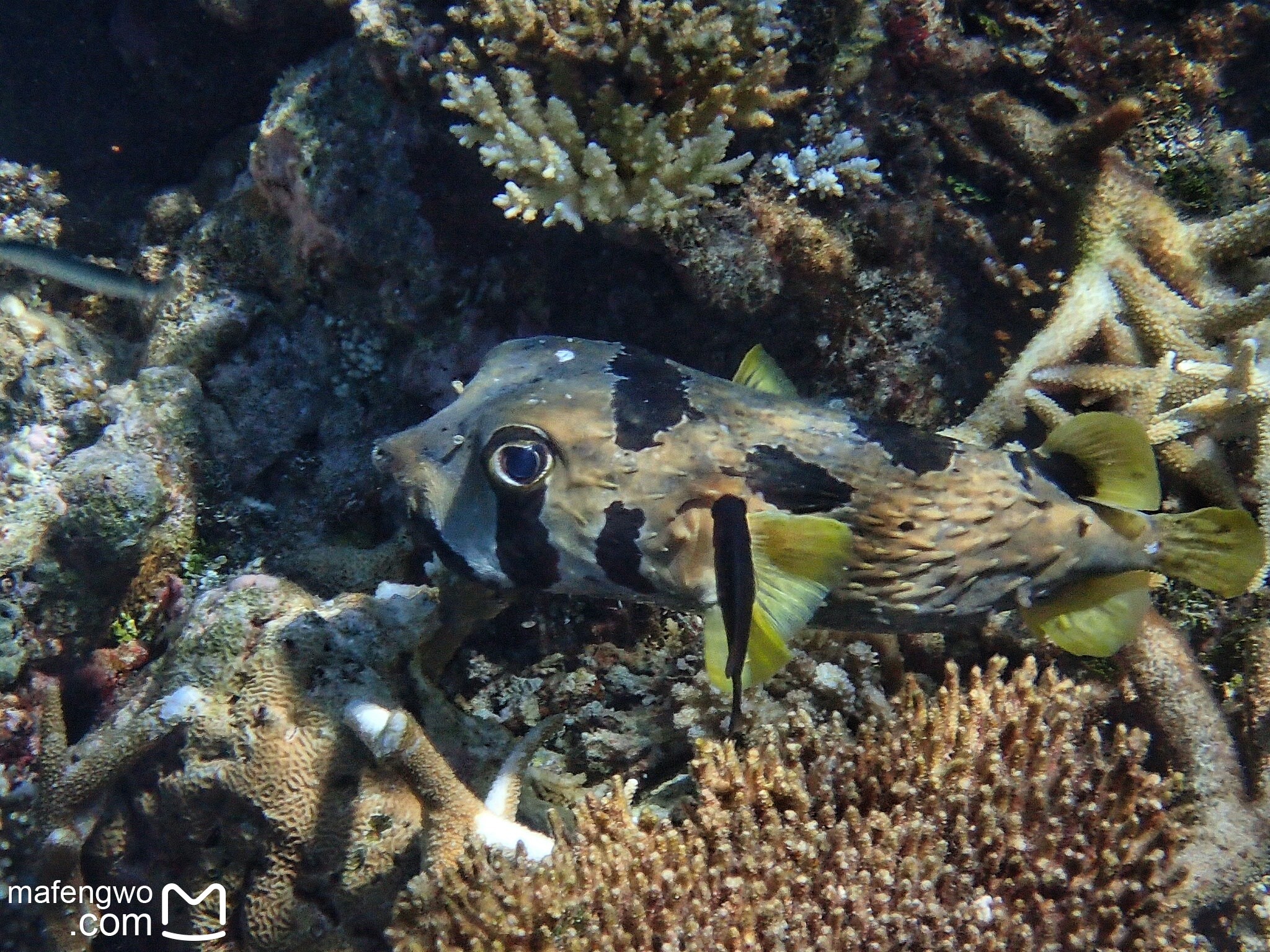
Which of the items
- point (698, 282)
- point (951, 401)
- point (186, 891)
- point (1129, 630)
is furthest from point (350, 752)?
point (951, 401)

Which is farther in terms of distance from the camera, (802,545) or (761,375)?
(761,375)

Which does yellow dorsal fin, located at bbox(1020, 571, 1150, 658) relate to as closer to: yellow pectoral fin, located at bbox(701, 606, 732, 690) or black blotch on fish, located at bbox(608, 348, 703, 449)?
yellow pectoral fin, located at bbox(701, 606, 732, 690)

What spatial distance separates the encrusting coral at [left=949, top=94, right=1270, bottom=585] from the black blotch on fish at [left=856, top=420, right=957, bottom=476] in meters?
1.21

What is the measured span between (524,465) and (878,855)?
1.93m

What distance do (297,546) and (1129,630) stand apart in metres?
3.90

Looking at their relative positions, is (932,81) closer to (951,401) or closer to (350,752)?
(951,401)

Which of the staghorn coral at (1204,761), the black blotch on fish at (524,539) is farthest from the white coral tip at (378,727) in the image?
the staghorn coral at (1204,761)

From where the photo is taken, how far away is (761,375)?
2.99m

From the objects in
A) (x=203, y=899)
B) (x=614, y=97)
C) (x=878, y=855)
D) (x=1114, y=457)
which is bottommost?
(x=203, y=899)

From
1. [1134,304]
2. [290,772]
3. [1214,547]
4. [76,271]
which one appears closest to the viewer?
[1214,547]

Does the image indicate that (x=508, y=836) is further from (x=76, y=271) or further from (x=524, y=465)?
(x=76, y=271)

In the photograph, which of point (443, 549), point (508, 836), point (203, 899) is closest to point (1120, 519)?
point (443, 549)

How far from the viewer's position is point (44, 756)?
363 centimetres

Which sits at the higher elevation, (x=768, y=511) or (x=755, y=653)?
(x=768, y=511)
